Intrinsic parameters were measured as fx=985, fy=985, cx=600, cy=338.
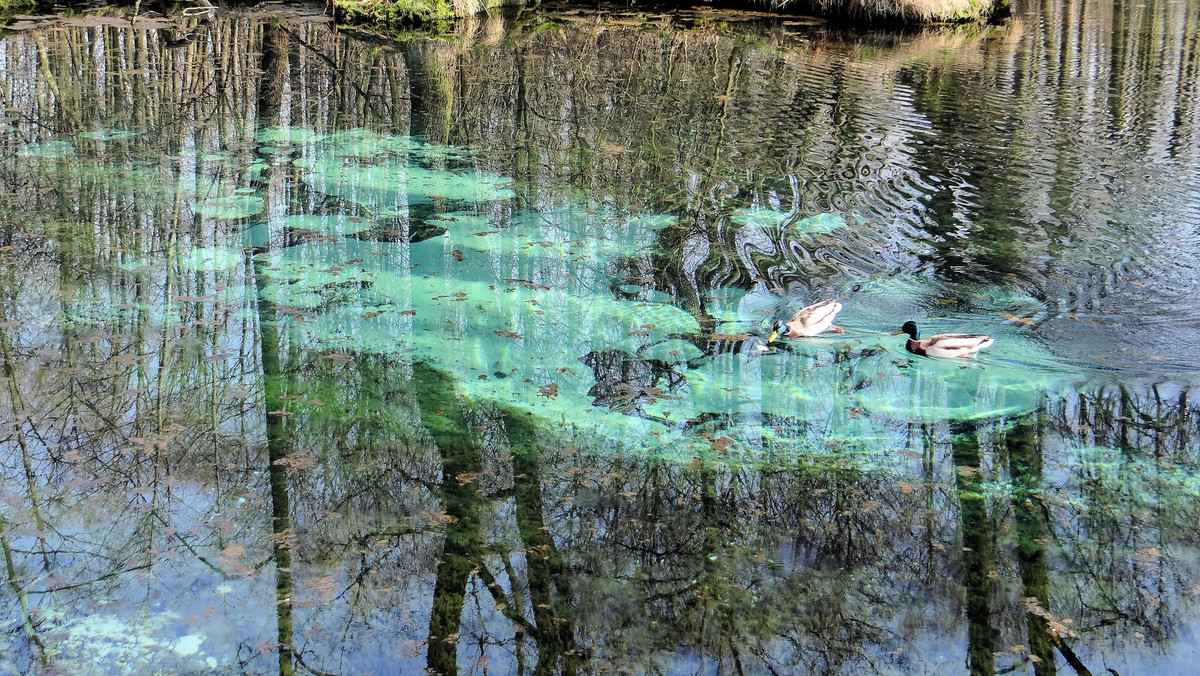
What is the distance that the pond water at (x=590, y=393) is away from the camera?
143 inches

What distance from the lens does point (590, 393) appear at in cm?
522

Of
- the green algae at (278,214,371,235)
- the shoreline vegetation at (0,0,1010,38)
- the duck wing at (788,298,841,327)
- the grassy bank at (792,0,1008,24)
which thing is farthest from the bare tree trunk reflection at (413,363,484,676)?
the grassy bank at (792,0,1008,24)

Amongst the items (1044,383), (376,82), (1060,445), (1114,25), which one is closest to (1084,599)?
(1060,445)

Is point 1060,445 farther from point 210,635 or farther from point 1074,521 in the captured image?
point 210,635

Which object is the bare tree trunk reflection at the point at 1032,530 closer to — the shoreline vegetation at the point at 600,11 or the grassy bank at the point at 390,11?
the shoreline vegetation at the point at 600,11

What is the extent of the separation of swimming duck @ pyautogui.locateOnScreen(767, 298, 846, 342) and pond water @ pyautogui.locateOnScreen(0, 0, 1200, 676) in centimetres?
12

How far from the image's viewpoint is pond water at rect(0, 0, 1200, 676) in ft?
11.9

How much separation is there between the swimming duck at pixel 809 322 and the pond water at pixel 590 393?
12 centimetres

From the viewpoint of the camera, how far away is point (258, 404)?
500cm

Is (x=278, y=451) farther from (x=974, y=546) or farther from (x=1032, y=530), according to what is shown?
(x=1032, y=530)

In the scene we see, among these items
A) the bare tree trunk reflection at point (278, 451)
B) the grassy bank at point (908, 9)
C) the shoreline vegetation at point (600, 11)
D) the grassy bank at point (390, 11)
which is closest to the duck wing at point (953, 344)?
the bare tree trunk reflection at point (278, 451)

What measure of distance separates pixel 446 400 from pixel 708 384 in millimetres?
1398

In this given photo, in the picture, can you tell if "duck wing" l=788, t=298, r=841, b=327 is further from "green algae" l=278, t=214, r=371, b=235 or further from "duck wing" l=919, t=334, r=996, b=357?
"green algae" l=278, t=214, r=371, b=235

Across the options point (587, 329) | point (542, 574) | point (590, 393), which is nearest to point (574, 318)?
point (587, 329)
